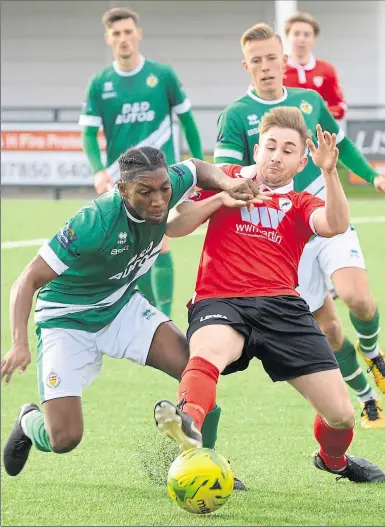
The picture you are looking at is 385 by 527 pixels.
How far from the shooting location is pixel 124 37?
8539 millimetres

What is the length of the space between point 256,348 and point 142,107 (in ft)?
13.9

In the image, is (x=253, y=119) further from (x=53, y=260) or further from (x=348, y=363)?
(x=53, y=260)

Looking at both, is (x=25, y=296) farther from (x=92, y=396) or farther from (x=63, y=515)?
(x=92, y=396)

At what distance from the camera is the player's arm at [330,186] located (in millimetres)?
4633

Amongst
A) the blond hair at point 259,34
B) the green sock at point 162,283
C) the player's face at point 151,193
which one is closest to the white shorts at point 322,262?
the blond hair at point 259,34

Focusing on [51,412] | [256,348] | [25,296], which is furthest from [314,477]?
[25,296]

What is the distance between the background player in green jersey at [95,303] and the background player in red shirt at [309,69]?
11.5 feet

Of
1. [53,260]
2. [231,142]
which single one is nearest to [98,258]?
[53,260]

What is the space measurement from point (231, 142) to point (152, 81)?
2634mm

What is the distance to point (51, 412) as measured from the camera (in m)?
5.06

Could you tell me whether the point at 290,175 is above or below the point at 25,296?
above

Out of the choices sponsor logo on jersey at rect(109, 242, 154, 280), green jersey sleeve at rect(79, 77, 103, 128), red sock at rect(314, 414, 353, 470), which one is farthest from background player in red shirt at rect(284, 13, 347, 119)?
red sock at rect(314, 414, 353, 470)

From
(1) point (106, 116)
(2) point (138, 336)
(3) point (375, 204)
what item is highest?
(1) point (106, 116)

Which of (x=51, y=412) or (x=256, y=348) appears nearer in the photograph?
(x=256, y=348)
